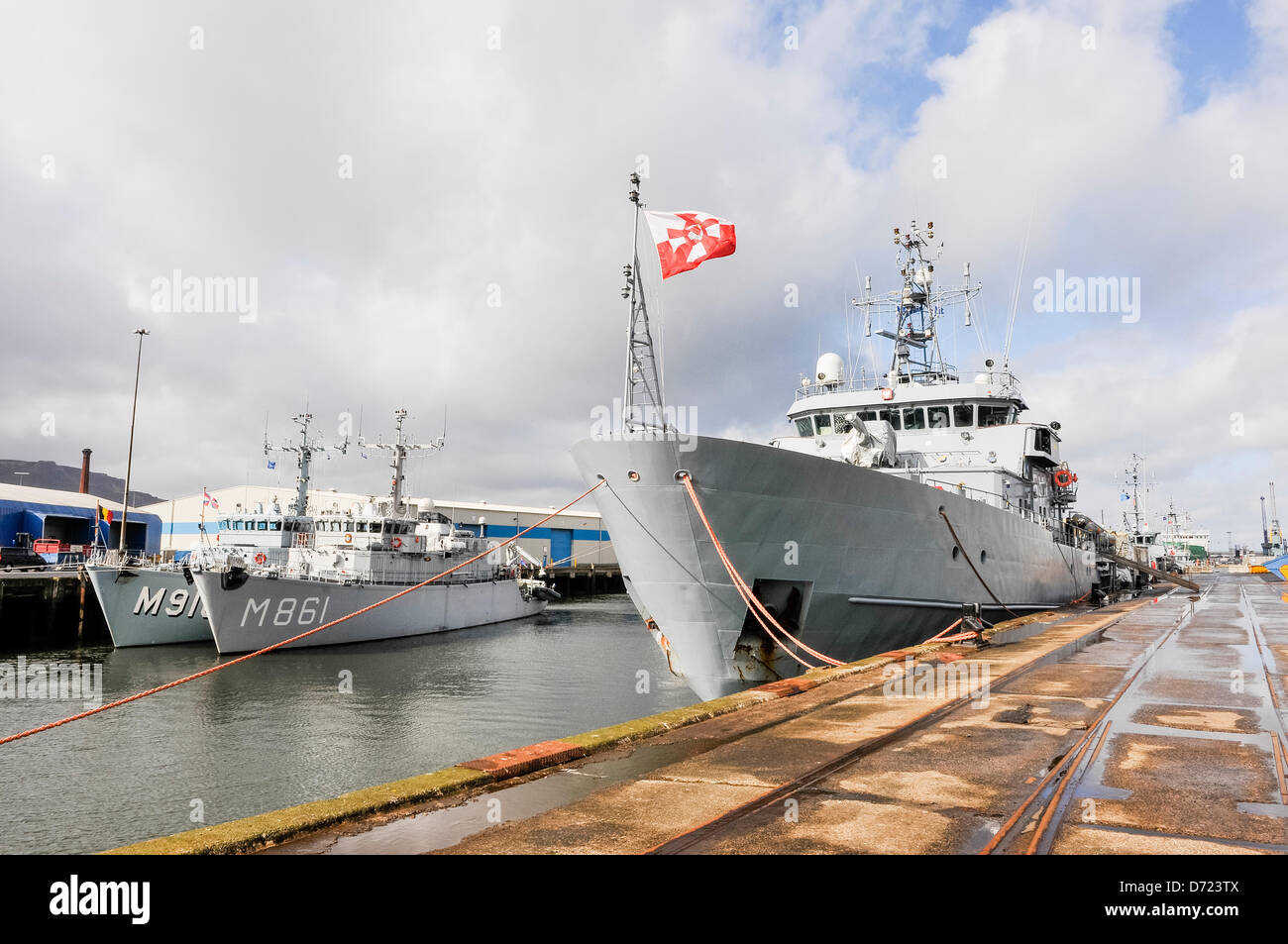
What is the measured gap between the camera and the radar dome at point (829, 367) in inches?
742

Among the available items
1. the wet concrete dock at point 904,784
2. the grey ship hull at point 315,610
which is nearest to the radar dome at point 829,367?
the wet concrete dock at point 904,784

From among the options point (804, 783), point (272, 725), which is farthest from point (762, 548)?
point (272, 725)

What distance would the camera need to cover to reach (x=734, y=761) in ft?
17.3

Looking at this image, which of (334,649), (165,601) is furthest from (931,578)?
(165,601)

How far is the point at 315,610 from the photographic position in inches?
985

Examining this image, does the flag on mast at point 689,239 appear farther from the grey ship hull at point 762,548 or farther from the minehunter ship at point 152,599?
the minehunter ship at point 152,599

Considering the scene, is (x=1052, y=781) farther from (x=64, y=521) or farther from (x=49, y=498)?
(x=49, y=498)

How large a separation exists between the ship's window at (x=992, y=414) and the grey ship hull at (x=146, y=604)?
24924 millimetres

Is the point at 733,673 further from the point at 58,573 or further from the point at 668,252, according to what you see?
the point at 58,573

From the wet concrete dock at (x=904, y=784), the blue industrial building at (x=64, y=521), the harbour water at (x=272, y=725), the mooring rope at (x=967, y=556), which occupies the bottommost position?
the harbour water at (x=272, y=725)

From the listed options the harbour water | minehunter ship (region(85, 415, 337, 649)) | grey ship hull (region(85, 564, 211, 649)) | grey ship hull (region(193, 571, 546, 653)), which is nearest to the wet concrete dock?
the harbour water

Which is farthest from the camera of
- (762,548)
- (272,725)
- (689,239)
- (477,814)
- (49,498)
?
(49,498)

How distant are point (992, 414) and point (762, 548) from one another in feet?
32.9
